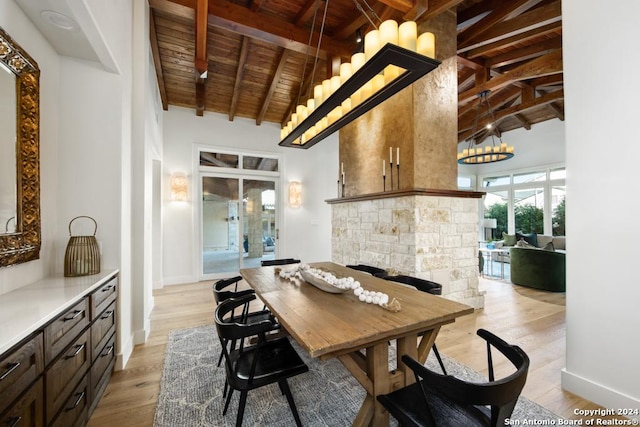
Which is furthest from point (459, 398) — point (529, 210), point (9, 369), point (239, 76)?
point (529, 210)

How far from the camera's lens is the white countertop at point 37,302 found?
1.02 meters

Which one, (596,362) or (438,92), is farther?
(438,92)

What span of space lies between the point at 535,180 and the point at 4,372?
10984 millimetres

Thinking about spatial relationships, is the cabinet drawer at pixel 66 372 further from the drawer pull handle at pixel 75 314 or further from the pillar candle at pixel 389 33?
the pillar candle at pixel 389 33

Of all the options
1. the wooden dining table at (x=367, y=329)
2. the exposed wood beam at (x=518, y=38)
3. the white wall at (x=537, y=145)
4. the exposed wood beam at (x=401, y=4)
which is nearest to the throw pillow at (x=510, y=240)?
the white wall at (x=537, y=145)

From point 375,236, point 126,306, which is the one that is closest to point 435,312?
point 375,236

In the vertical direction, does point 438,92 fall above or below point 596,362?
above

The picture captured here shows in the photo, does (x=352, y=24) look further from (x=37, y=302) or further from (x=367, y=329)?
(x=37, y=302)

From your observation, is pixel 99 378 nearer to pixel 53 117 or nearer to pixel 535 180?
pixel 53 117

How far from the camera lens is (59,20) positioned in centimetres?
167

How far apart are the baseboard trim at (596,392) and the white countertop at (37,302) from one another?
125 inches

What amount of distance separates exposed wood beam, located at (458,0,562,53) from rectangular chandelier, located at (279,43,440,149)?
3054mm

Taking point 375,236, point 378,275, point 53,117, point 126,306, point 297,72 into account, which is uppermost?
point 297,72

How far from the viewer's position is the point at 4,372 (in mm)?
912
